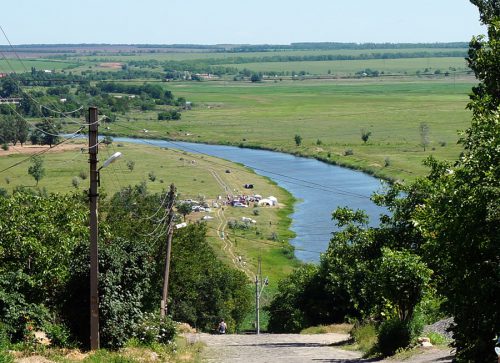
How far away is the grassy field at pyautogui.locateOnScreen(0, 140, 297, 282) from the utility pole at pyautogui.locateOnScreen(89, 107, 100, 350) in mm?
37625

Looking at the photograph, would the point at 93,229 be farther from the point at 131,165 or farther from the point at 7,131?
the point at 7,131

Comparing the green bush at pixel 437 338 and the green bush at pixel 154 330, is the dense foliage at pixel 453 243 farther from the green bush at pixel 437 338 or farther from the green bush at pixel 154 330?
the green bush at pixel 154 330

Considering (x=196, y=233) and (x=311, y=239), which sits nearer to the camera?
(x=196, y=233)

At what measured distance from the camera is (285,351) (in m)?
22.0

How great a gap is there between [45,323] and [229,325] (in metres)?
25.4

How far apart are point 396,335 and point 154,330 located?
540cm

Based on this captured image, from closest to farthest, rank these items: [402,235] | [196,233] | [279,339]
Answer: [402,235] → [279,339] → [196,233]

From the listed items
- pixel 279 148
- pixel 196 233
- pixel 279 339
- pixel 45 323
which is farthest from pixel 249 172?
pixel 45 323

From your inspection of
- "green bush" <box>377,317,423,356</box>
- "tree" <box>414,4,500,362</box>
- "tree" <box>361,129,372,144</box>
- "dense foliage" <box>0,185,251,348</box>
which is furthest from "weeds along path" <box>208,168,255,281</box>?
"tree" <box>414,4,500,362</box>

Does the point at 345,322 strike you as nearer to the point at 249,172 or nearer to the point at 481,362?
the point at 481,362

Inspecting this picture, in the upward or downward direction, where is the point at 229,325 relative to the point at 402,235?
downward

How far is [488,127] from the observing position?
1343 centimetres

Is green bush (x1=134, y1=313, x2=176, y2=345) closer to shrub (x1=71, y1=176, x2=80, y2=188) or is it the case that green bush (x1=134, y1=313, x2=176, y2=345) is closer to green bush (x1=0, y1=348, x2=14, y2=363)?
green bush (x1=0, y1=348, x2=14, y2=363)

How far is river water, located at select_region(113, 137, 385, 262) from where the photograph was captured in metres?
63.7
